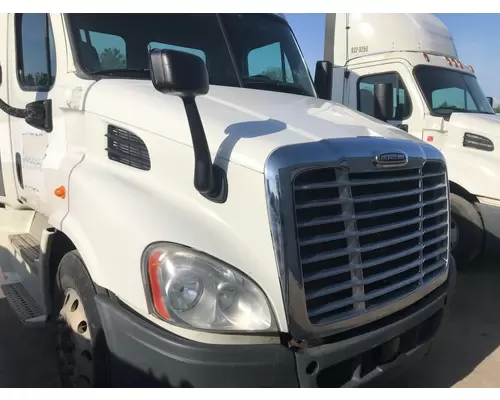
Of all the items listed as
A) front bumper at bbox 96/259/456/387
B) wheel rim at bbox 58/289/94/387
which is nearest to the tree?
wheel rim at bbox 58/289/94/387

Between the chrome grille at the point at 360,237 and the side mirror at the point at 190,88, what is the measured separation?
417mm

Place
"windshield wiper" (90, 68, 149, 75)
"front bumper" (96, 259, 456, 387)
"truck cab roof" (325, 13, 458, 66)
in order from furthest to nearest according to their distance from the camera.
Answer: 1. "truck cab roof" (325, 13, 458, 66)
2. "windshield wiper" (90, 68, 149, 75)
3. "front bumper" (96, 259, 456, 387)

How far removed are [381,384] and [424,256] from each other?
0.79 meters

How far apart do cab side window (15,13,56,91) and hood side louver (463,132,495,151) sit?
4.69 metres

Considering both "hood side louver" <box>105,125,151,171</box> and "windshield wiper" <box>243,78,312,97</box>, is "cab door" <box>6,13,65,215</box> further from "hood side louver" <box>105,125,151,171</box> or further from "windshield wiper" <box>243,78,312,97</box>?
"windshield wiper" <box>243,78,312,97</box>

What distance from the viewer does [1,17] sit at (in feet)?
13.0

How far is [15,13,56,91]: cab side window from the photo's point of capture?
3.35m

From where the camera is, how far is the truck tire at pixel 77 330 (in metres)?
2.52

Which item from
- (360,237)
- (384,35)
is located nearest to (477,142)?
(384,35)

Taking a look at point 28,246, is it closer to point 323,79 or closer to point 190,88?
point 190,88

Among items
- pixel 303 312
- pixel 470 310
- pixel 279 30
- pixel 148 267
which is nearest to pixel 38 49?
pixel 279 30

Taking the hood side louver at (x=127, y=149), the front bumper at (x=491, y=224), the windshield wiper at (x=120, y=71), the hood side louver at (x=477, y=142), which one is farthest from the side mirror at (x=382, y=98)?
the hood side louver at (x=127, y=149)

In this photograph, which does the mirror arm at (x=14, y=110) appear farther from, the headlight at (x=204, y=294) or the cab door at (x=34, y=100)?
the headlight at (x=204, y=294)

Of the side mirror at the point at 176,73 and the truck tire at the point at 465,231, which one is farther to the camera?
the truck tire at the point at 465,231
